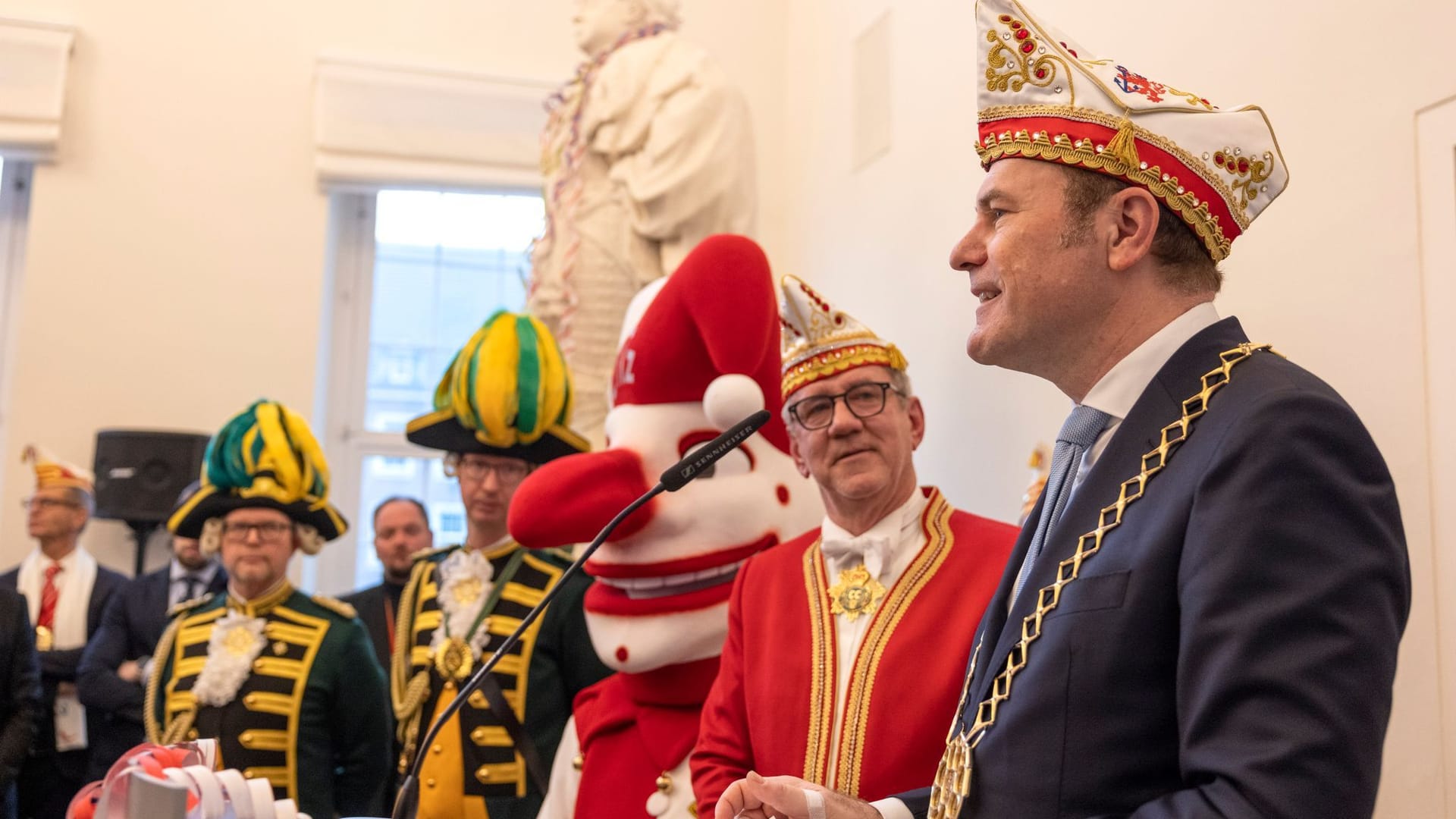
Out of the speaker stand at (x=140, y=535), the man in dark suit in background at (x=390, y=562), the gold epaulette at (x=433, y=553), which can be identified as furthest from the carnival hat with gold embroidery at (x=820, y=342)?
the speaker stand at (x=140, y=535)

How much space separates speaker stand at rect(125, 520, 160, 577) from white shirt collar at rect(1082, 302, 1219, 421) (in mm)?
4926

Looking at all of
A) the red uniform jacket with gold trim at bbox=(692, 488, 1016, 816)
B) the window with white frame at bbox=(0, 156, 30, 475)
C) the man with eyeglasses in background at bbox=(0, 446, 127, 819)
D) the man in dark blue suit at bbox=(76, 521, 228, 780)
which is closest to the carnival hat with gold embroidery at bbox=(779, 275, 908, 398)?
the red uniform jacket with gold trim at bbox=(692, 488, 1016, 816)

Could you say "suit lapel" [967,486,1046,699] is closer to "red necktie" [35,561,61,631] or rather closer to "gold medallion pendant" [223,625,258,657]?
"gold medallion pendant" [223,625,258,657]

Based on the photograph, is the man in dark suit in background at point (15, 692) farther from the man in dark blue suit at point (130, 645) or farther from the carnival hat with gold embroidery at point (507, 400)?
the carnival hat with gold embroidery at point (507, 400)

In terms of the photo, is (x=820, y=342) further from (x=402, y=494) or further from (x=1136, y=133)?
(x=402, y=494)

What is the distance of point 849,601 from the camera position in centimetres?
204

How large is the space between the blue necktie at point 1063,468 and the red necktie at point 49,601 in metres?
4.17

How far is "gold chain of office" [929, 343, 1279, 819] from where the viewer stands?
1.19 m

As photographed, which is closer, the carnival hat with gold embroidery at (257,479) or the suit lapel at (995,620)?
the suit lapel at (995,620)

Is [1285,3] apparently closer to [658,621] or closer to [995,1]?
[995,1]

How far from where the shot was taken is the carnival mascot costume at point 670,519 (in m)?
2.39

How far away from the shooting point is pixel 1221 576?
105 cm

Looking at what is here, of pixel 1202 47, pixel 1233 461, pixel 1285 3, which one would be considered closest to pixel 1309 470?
pixel 1233 461

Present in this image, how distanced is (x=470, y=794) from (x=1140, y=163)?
201 cm
